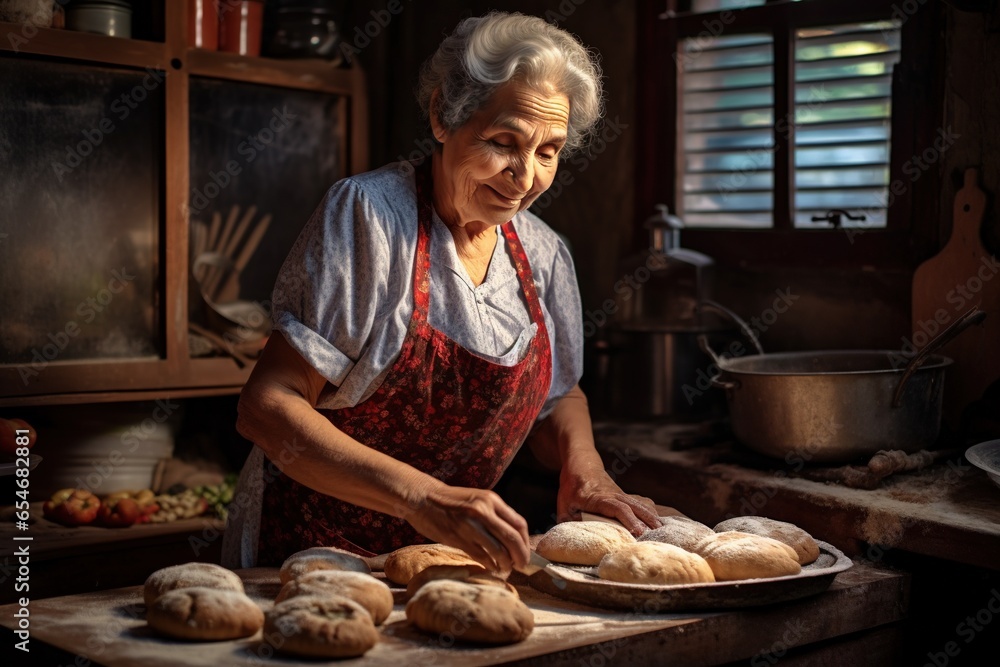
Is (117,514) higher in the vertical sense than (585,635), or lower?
lower

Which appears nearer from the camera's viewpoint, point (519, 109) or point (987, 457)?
point (519, 109)

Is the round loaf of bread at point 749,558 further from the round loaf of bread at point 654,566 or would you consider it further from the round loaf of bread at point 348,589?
the round loaf of bread at point 348,589

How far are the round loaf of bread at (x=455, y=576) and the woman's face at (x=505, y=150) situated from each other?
0.73 metres

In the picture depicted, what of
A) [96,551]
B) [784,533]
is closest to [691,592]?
[784,533]

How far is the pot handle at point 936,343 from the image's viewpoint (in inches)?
91.4

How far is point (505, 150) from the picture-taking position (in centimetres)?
208

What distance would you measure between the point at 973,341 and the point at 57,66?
9.50 feet

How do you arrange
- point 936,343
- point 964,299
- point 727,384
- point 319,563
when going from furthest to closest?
1. point 964,299
2. point 727,384
3. point 936,343
4. point 319,563

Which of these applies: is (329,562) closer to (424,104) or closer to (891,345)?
(424,104)

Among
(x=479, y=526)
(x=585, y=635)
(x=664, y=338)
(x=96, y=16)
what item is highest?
(x=96, y=16)

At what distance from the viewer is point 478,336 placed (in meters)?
2.20

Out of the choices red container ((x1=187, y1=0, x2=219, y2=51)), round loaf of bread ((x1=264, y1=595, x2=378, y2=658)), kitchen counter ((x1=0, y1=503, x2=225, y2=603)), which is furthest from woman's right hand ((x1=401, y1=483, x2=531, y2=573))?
red container ((x1=187, y1=0, x2=219, y2=51))

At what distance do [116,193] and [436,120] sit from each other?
181 centimetres

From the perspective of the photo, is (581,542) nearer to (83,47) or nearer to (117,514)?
(117,514)
